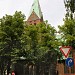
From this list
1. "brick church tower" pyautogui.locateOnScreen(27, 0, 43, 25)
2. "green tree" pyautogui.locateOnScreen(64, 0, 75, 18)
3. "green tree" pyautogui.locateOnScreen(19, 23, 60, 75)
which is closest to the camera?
"green tree" pyautogui.locateOnScreen(64, 0, 75, 18)

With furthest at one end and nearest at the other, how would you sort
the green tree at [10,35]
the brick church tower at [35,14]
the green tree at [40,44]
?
the brick church tower at [35,14], the green tree at [40,44], the green tree at [10,35]

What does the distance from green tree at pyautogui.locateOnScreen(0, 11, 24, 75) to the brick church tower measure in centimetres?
3586

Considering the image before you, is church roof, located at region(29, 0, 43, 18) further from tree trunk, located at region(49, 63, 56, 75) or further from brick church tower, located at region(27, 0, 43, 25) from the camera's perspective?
tree trunk, located at region(49, 63, 56, 75)

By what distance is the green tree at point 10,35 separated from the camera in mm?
41000

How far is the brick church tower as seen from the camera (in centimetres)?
7856

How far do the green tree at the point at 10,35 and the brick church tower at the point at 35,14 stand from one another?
35857 mm

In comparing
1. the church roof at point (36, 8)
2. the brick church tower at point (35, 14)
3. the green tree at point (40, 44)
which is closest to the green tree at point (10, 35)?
the green tree at point (40, 44)

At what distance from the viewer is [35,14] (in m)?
80.0

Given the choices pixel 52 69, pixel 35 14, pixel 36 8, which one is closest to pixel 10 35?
pixel 52 69

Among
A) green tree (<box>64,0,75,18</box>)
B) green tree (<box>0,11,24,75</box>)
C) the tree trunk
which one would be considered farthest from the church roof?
green tree (<box>64,0,75,18</box>)

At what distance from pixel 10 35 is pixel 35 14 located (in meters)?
39.4

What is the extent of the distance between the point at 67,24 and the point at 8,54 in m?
9.49

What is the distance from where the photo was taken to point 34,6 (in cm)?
7912

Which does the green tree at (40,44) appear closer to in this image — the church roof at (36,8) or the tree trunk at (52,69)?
the tree trunk at (52,69)
